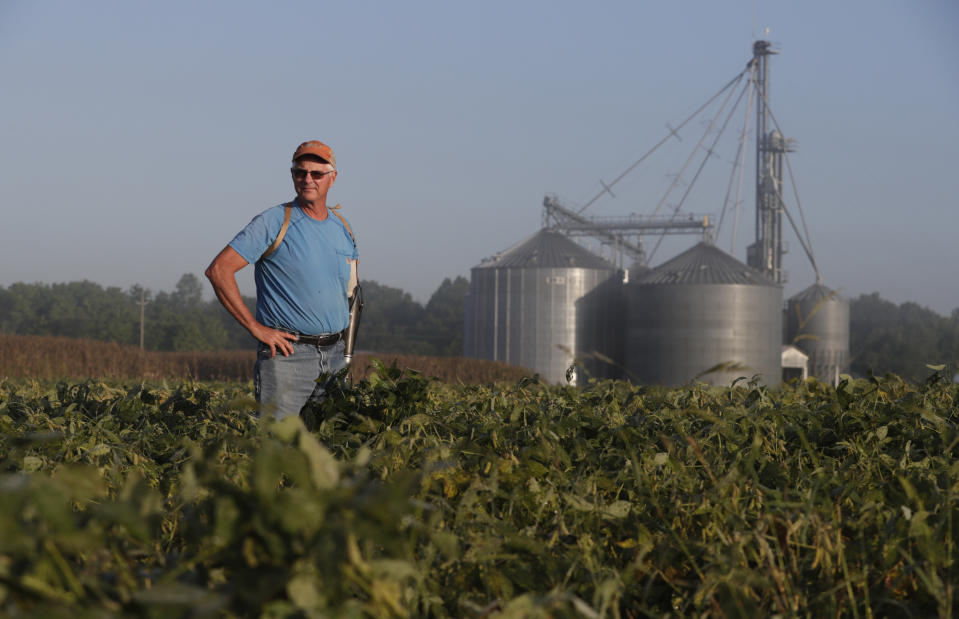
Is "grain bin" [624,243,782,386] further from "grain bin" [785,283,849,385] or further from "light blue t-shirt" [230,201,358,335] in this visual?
"light blue t-shirt" [230,201,358,335]

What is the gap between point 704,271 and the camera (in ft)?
133

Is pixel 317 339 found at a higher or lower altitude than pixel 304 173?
lower

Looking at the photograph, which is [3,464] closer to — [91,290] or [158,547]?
[158,547]

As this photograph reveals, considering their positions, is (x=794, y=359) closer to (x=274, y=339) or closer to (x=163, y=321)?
(x=274, y=339)

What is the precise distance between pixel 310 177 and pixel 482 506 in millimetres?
2893

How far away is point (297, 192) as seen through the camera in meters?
4.62

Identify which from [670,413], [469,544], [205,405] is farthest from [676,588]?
[205,405]

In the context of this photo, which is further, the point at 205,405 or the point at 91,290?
the point at 91,290

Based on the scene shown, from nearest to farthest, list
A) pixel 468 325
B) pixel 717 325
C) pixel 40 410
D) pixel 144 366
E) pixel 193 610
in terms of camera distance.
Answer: pixel 193 610 → pixel 40 410 → pixel 144 366 → pixel 717 325 → pixel 468 325

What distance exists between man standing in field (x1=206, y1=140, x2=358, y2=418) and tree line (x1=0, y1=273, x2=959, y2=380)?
71490 mm

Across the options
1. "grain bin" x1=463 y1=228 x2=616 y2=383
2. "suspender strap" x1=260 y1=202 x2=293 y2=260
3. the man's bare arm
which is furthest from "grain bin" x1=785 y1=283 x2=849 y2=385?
the man's bare arm

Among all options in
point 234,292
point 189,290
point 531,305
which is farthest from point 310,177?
point 189,290

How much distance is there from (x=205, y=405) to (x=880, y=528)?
2834 mm

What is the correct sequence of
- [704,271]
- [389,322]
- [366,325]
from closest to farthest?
[704,271] → [366,325] → [389,322]
